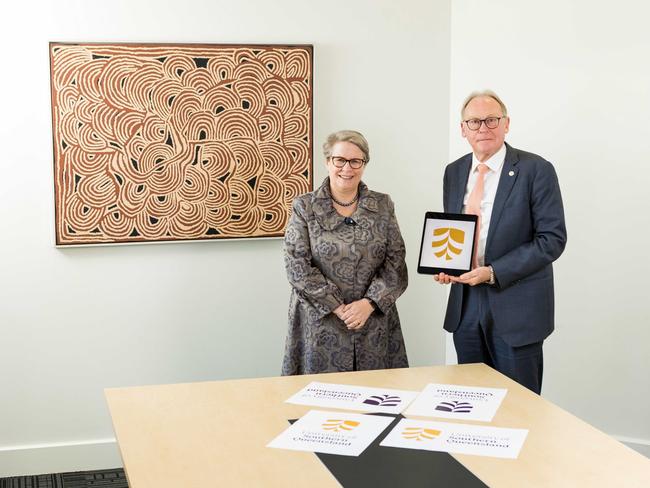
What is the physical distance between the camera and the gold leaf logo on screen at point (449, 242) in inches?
126

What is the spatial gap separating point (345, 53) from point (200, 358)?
1.73 m

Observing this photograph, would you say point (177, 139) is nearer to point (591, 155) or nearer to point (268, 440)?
point (591, 155)

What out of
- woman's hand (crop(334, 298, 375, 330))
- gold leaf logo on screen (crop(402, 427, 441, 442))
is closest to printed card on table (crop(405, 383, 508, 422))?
gold leaf logo on screen (crop(402, 427, 441, 442))

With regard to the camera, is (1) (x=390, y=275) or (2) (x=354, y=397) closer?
(2) (x=354, y=397)

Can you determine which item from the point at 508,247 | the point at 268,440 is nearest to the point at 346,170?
the point at 508,247

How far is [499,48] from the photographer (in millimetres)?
4277

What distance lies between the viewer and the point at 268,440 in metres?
2.25

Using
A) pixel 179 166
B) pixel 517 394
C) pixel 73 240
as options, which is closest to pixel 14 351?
pixel 73 240

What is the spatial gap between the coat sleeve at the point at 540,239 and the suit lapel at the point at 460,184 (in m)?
0.28

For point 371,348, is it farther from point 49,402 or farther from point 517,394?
point 49,402

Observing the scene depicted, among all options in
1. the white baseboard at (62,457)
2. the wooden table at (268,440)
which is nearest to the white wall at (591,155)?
the white baseboard at (62,457)

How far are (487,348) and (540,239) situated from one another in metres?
0.49

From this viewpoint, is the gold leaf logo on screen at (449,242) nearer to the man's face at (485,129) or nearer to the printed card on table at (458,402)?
A: the man's face at (485,129)

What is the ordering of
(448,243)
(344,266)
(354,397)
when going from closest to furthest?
1. (354,397)
2. (448,243)
3. (344,266)
